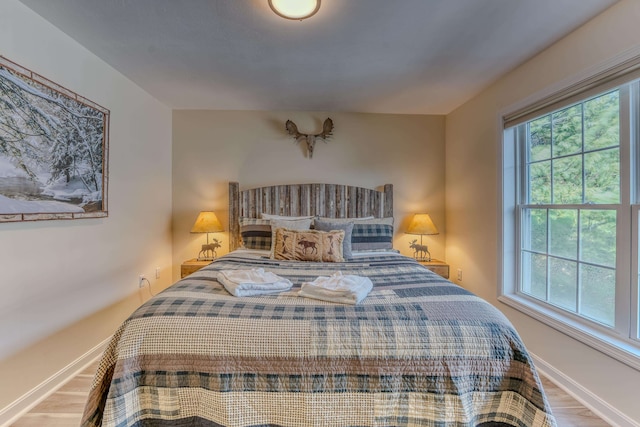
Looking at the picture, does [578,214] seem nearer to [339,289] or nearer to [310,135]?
[339,289]

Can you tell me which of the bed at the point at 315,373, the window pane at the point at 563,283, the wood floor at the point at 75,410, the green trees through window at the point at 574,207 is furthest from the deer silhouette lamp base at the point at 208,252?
the window pane at the point at 563,283

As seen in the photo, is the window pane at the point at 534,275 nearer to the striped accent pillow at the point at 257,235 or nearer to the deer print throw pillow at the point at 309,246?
the deer print throw pillow at the point at 309,246

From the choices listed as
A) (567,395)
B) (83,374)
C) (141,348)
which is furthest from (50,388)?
(567,395)

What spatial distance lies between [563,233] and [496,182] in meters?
0.68

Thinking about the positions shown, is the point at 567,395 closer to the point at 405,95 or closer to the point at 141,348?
the point at 141,348

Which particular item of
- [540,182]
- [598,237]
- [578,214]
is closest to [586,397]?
[598,237]

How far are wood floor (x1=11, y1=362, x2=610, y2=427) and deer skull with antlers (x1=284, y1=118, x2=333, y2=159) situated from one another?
2770 millimetres

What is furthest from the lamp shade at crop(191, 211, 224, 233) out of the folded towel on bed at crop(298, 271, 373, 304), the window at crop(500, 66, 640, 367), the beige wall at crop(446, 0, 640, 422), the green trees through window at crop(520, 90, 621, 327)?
the green trees through window at crop(520, 90, 621, 327)

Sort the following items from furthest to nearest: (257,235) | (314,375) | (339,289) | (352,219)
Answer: (352,219) → (257,235) → (339,289) → (314,375)

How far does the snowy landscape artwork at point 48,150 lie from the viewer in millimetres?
1547

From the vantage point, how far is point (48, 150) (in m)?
1.77

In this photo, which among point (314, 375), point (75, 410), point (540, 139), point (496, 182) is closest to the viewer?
point (314, 375)

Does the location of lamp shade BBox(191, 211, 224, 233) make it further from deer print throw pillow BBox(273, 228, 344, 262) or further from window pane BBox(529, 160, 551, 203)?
window pane BBox(529, 160, 551, 203)

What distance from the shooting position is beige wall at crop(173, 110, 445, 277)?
332cm
